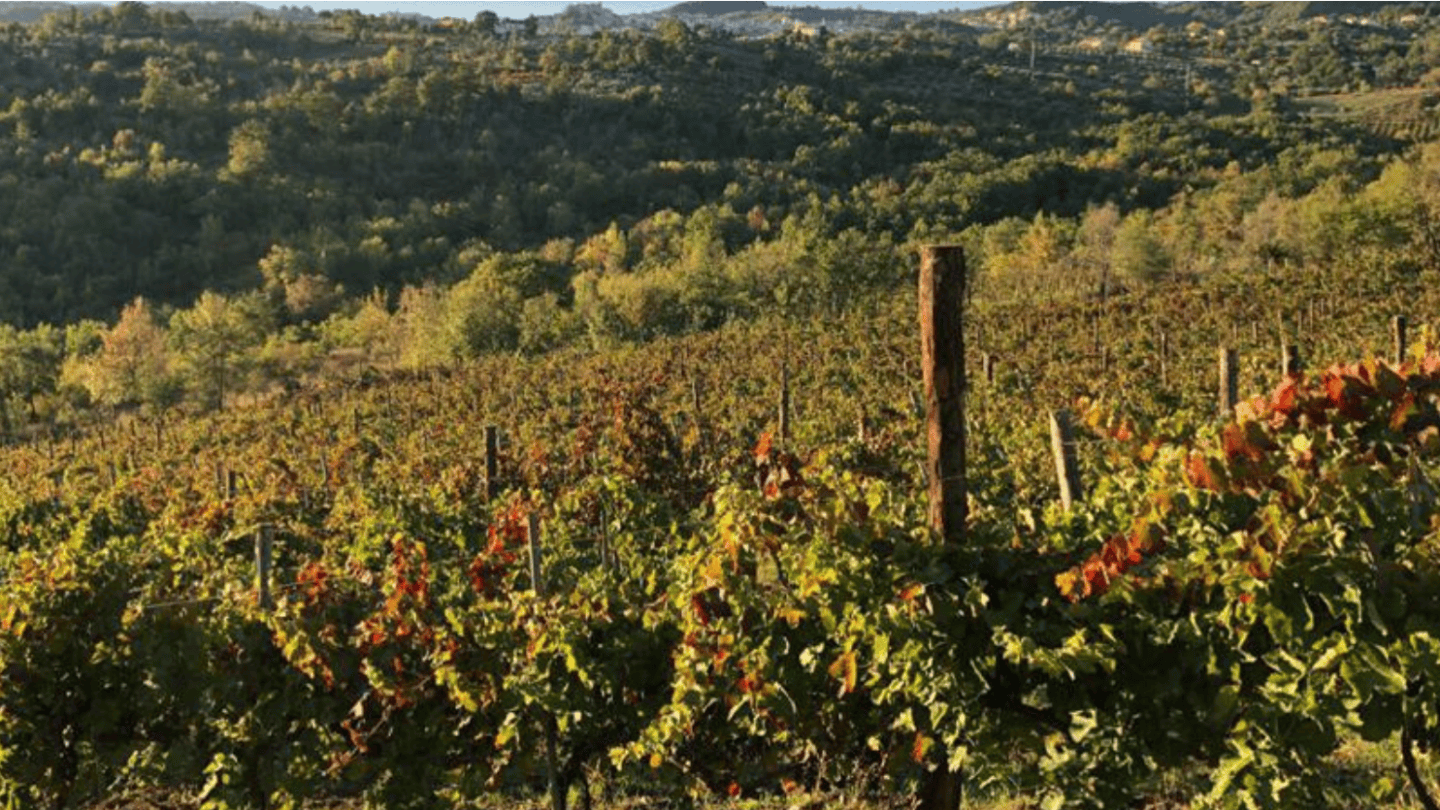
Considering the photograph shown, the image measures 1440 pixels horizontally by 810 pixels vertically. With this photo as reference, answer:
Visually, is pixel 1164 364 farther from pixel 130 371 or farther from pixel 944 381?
pixel 130 371

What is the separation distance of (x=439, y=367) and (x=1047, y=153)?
57984 mm

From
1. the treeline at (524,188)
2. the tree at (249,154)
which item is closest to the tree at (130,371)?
the treeline at (524,188)

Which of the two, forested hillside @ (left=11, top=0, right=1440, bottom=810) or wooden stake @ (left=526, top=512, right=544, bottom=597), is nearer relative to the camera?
forested hillside @ (left=11, top=0, right=1440, bottom=810)

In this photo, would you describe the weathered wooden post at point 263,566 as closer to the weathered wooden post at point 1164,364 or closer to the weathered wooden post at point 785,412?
the weathered wooden post at point 785,412

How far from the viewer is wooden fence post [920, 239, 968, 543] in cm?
381

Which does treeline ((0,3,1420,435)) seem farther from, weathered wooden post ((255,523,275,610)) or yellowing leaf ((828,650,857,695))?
yellowing leaf ((828,650,857,695))

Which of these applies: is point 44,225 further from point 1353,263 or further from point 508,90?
point 1353,263

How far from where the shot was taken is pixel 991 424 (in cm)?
1516

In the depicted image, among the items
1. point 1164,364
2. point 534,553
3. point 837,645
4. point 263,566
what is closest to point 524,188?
point 1164,364

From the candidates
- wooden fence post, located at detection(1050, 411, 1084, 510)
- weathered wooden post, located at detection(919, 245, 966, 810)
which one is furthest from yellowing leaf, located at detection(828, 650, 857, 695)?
wooden fence post, located at detection(1050, 411, 1084, 510)

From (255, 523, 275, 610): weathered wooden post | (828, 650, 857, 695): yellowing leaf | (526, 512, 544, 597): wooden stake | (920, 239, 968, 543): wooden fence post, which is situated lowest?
(255, 523, 275, 610): weathered wooden post

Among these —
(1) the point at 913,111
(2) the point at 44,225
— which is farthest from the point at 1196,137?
(2) the point at 44,225

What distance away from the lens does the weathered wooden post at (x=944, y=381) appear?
3.81 metres

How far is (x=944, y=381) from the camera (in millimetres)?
3865
